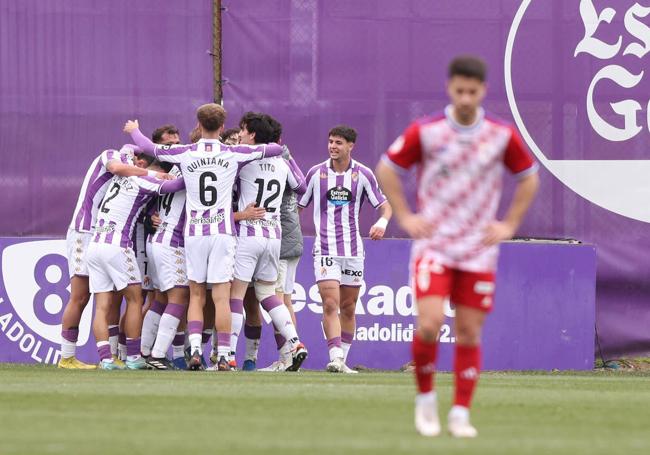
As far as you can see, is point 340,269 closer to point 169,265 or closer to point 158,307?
point 169,265

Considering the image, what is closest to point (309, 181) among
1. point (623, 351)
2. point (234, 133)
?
point (234, 133)

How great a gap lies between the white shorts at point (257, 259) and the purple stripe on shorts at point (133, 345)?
1.06m

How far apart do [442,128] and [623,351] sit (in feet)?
27.0

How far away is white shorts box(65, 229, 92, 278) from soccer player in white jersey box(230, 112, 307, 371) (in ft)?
4.52

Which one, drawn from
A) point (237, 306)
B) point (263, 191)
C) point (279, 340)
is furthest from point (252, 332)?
point (263, 191)

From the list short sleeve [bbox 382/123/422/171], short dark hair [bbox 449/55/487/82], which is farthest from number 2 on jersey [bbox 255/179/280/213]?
short dark hair [bbox 449/55/487/82]

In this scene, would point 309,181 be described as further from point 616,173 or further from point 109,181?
point 616,173

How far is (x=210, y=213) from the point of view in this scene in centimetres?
1179

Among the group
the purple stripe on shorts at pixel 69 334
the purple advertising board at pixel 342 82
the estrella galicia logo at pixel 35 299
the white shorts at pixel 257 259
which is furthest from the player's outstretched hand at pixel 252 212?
the estrella galicia logo at pixel 35 299

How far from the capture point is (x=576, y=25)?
1424 centimetres

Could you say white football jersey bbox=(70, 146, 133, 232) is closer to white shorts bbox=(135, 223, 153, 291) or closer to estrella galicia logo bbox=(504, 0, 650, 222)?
white shorts bbox=(135, 223, 153, 291)

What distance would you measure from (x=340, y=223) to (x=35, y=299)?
10.9ft

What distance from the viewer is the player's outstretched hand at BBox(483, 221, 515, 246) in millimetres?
6355

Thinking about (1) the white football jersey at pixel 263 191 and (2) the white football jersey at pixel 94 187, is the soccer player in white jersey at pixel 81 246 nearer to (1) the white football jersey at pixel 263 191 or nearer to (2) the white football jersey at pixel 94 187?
(2) the white football jersey at pixel 94 187
